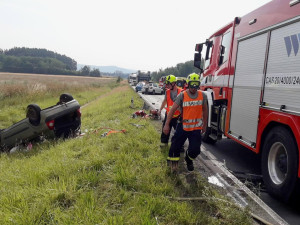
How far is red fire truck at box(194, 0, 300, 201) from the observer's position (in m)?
2.96

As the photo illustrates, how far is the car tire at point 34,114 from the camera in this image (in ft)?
17.1

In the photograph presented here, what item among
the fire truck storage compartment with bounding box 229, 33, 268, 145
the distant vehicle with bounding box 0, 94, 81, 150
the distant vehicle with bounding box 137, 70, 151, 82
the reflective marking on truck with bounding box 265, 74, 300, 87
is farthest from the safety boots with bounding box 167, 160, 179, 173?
the distant vehicle with bounding box 137, 70, 151, 82

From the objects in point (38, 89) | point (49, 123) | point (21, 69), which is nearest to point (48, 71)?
point (21, 69)

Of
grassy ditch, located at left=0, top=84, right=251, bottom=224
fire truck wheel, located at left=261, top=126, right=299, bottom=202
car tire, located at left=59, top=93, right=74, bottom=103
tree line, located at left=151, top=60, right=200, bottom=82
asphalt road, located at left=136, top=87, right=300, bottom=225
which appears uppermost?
tree line, located at left=151, top=60, right=200, bottom=82

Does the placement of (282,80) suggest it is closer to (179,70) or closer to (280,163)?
(280,163)

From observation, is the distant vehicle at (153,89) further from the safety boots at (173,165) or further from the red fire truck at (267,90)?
the safety boots at (173,165)

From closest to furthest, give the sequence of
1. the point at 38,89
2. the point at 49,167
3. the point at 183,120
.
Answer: the point at 49,167 → the point at 183,120 → the point at 38,89

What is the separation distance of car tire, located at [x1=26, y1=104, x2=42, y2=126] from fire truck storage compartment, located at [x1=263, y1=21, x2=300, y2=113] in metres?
4.65

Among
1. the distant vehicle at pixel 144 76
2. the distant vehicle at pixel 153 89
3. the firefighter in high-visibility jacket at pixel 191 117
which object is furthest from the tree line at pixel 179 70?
the firefighter in high-visibility jacket at pixel 191 117

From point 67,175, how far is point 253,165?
350cm

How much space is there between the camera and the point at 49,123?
5359mm

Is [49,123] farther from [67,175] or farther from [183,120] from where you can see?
[183,120]

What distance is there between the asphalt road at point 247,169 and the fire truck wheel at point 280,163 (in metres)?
0.13

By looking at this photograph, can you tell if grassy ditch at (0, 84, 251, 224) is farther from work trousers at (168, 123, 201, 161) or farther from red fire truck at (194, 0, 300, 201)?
red fire truck at (194, 0, 300, 201)
